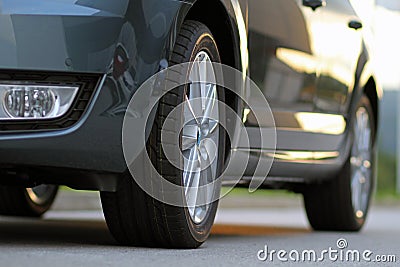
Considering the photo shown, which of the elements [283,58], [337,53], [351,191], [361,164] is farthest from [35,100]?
[361,164]

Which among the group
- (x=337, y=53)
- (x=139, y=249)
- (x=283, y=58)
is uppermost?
(x=283, y=58)

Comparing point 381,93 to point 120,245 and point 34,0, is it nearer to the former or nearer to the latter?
point 120,245

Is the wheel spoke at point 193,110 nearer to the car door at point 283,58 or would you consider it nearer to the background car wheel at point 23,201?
the car door at point 283,58

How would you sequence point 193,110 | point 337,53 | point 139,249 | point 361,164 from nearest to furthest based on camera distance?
point 139,249
point 193,110
point 337,53
point 361,164

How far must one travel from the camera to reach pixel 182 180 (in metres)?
4.52

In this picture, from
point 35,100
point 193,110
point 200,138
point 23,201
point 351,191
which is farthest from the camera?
point 351,191

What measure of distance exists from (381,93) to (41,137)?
12.3ft

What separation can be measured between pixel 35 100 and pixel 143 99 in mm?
404

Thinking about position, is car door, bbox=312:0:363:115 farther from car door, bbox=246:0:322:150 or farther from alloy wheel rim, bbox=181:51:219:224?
alloy wheel rim, bbox=181:51:219:224

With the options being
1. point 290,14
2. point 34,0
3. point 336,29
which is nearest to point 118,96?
point 34,0

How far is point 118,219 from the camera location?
4.55 metres

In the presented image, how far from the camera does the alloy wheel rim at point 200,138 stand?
4664 mm

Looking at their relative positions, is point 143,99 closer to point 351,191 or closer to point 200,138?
point 200,138

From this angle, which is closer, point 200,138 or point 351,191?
point 200,138
